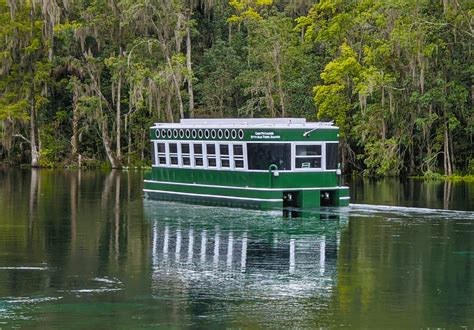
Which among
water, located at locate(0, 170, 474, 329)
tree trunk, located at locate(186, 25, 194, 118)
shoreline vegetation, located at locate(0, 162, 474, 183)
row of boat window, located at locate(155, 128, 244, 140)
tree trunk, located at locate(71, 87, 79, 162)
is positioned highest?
tree trunk, located at locate(186, 25, 194, 118)

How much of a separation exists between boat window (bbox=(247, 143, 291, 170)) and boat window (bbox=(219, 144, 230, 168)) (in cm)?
125

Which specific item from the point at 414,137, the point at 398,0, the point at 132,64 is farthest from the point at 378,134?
the point at 132,64

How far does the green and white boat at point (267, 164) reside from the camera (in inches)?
1238

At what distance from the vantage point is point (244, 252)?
72.0 feet

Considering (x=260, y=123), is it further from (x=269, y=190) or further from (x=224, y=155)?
(x=269, y=190)

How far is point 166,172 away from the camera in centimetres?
3675

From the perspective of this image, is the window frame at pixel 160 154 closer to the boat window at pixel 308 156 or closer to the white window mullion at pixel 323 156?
the boat window at pixel 308 156

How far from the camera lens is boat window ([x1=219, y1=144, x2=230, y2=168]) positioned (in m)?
33.6

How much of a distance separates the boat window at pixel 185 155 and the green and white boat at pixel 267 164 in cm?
55

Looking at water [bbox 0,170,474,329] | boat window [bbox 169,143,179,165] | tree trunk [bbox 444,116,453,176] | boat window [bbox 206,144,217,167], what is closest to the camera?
water [bbox 0,170,474,329]

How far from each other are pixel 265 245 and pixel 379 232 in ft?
12.9

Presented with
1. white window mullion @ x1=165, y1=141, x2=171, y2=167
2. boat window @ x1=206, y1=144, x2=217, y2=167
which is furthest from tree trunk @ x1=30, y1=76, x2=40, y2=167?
boat window @ x1=206, y1=144, x2=217, y2=167

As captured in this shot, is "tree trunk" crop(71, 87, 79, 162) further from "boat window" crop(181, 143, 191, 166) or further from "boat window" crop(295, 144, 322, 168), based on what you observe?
"boat window" crop(295, 144, 322, 168)

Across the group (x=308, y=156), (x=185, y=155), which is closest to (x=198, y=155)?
(x=185, y=155)
